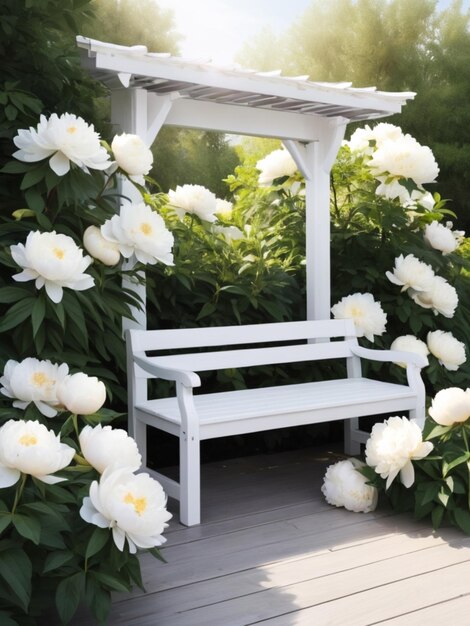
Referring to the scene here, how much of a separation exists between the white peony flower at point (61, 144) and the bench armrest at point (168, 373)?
88 centimetres

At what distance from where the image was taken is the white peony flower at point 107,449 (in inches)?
91.2

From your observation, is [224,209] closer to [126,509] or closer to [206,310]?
[206,310]

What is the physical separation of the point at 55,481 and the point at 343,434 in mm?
2900

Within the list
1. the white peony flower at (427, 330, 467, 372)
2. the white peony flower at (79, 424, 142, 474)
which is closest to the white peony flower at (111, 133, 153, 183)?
the white peony flower at (79, 424, 142, 474)

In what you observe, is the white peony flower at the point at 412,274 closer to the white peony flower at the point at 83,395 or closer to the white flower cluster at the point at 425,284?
the white flower cluster at the point at 425,284

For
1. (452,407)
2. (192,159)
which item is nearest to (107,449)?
(452,407)

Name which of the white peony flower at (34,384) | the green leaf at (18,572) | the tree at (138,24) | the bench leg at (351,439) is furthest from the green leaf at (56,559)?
the tree at (138,24)

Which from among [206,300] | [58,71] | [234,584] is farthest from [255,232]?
[234,584]

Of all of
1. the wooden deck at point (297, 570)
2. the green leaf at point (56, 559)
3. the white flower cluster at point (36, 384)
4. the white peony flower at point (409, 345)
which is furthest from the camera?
the white peony flower at point (409, 345)

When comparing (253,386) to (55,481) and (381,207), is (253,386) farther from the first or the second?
(55,481)

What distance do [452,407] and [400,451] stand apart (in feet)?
0.88

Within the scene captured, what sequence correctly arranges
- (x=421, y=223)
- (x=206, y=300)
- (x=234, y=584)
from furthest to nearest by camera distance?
(x=421, y=223)
(x=206, y=300)
(x=234, y=584)

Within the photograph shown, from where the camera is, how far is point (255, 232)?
4.65 m

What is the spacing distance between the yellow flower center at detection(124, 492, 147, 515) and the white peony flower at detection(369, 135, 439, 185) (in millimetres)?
3088
